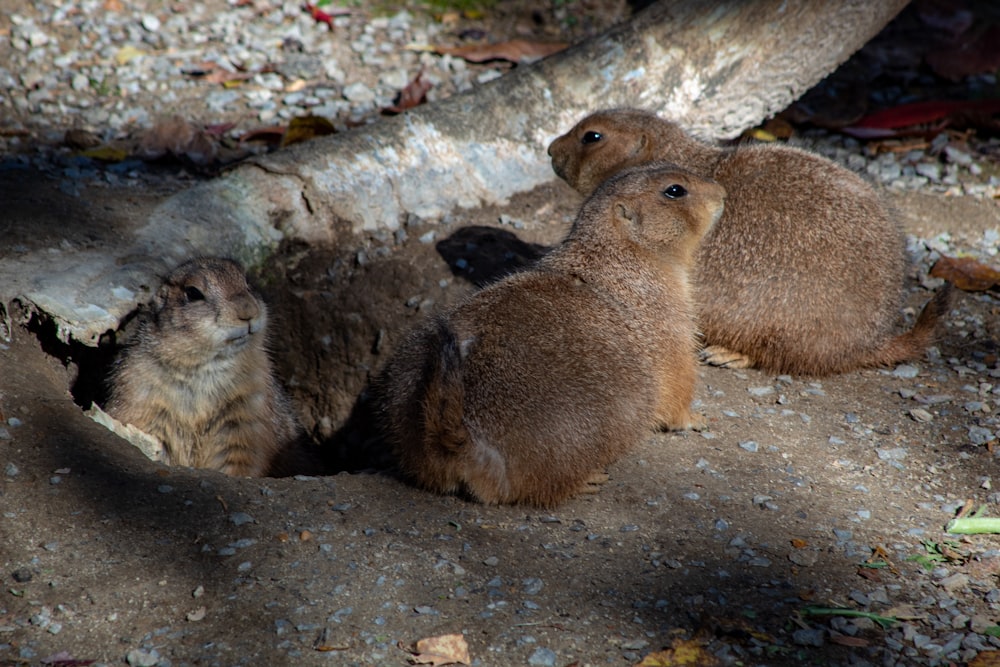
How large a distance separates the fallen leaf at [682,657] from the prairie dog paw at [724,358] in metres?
2.35

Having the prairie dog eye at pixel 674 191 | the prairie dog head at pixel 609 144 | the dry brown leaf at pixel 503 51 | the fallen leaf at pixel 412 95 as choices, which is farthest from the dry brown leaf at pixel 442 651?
the dry brown leaf at pixel 503 51

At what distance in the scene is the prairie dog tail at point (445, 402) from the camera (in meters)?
3.60

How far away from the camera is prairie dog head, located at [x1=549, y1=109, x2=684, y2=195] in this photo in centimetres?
563

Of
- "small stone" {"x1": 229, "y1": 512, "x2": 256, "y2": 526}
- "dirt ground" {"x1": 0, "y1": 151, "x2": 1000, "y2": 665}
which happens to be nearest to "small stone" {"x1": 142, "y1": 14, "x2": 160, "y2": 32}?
"dirt ground" {"x1": 0, "y1": 151, "x2": 1000, "y2": 665}

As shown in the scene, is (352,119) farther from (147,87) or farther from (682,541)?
(682,541)

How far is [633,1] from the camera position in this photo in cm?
871

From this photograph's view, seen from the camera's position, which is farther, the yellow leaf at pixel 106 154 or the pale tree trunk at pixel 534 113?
the yellow leaf at pixel 106 154

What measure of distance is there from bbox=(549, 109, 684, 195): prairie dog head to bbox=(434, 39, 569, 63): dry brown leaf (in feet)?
7.43

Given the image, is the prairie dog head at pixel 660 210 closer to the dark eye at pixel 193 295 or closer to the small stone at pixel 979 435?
the small stone at pixel 979 435

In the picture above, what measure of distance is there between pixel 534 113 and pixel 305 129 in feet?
5.28

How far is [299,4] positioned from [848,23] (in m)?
4.55

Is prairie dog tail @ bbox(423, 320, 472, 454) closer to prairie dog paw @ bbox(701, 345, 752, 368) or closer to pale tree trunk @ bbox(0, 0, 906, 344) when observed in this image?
prairie dog paw @ bbox(701, 345, 752, 368)

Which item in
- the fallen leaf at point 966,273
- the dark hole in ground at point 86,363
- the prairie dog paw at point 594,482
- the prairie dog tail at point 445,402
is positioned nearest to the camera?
the prairie dog tail at point 445,402

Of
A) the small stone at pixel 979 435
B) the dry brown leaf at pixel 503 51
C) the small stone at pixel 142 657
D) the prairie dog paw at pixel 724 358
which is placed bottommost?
the small stone at pixel 142 657
